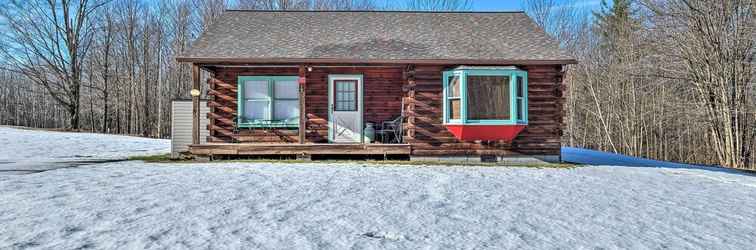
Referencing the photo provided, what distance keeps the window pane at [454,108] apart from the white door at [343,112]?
230 cm

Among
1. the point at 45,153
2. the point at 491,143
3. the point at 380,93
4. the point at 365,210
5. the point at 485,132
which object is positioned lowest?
the point at 365,210

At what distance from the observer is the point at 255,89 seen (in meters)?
10.1

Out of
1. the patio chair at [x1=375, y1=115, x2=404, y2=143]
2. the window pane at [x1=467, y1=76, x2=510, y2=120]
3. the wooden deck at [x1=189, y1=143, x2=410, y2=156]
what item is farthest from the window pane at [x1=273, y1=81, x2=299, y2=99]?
the window pane at [x1=467, y1=76, x2=510, y2=120]

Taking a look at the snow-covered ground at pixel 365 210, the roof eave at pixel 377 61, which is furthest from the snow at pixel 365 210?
the roof eave at pixel 377 61

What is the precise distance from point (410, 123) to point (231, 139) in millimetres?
4644

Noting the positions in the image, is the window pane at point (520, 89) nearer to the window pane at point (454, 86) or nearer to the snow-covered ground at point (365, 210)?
the window pane at point (454, 86)

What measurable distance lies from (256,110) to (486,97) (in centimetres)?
572

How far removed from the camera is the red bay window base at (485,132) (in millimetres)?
9008

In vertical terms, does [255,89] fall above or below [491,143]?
above

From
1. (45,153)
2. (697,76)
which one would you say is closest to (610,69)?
(697,76)

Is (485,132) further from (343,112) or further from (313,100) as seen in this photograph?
(313,100)

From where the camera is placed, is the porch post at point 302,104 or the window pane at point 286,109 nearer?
the porch post at point 302,104

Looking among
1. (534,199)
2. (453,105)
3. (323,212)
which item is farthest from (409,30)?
(323,212)

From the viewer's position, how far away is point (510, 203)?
16.9 feet
